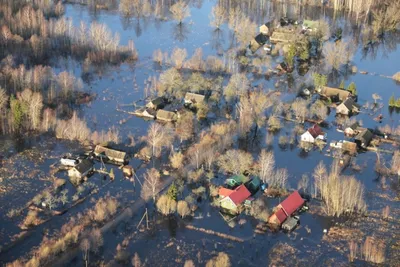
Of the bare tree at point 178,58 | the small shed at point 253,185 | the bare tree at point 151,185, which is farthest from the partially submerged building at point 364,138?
the bare tree at point 178,58

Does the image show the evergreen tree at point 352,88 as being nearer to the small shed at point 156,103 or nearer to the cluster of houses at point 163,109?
the cluster of houses at point 163,109

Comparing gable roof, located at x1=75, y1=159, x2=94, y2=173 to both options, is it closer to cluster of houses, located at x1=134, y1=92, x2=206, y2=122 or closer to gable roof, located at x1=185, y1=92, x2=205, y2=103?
cluster of houses, located at x1=134, y1=92, x2=206, y2=122

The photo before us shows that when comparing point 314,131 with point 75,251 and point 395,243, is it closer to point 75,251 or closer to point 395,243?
point 395,243

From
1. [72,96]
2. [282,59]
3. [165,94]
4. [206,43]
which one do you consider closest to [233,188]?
[165,94]

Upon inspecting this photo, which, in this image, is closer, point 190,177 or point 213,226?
point 213,226

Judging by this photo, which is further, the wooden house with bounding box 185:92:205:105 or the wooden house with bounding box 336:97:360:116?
the wooden house with bounding box 336:97:360:116

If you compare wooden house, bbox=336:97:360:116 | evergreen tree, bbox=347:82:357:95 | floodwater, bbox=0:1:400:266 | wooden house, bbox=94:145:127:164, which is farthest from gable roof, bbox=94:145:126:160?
evergreen tree, bbox=347:82:357:95

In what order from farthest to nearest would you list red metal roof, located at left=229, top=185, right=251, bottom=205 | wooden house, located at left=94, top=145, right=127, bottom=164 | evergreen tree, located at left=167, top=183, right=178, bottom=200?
wooden house, located at left=94, top=145, right=127, bottom=164
red metal roof, located at left=229, top=185, right=251, bottom=205
evergreen tree, located at left=167, top=183, right=178, bottom=200
